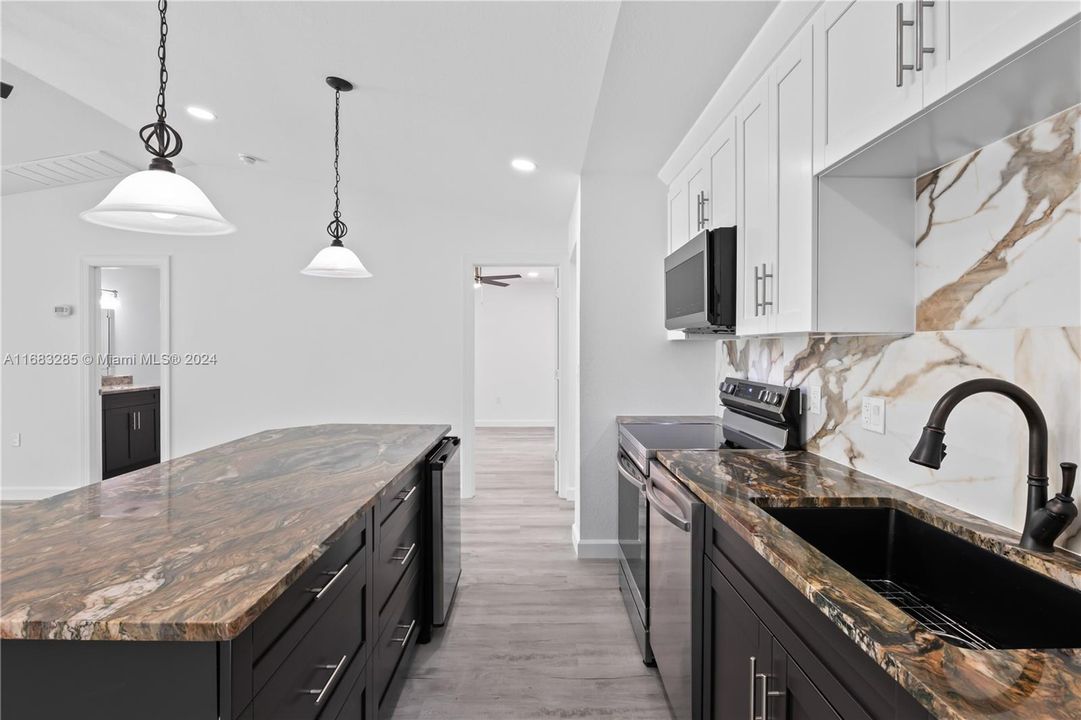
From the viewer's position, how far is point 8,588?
0.87 meters

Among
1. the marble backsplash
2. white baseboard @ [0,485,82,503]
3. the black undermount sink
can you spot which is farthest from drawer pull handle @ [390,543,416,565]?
white baseboard @ [0,485,82,503]

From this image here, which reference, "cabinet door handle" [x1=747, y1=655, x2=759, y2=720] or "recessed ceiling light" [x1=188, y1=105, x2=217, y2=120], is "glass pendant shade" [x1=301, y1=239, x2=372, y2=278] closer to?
"recessed ceiling light" [x1=188, y1=105, x2=217, y2=120]

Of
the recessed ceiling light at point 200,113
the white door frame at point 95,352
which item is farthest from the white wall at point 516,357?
the recessed ceiling light at point 200,113

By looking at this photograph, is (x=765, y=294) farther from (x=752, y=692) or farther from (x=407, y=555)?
(x=407, y=555)

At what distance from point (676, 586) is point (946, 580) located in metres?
0.77

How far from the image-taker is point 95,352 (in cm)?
468

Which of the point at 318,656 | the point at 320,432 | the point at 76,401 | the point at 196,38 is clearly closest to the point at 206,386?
the point at 76,401

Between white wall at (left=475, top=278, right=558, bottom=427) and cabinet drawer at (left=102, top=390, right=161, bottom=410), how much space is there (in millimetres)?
4486

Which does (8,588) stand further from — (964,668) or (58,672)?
(964,668)

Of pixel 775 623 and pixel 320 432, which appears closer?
pixel 775 623

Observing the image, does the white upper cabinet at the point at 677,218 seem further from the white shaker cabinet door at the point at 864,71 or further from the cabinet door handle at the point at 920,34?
the cabinet door handle at the point at 920,34

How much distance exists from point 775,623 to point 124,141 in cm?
498

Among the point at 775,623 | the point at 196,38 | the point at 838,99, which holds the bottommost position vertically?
the point at 775,623

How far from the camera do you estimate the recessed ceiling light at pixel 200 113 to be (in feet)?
10.4
